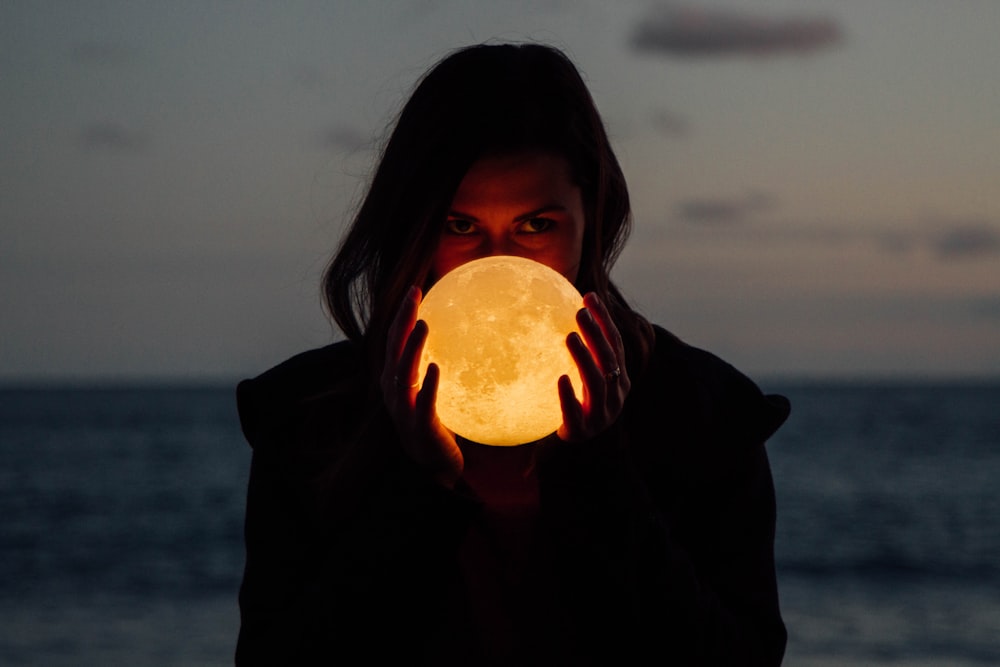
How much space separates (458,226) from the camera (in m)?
3.04

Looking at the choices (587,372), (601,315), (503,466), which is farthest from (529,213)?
(503,466)

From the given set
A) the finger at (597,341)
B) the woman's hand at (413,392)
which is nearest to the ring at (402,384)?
the woman's hand at (413,392)

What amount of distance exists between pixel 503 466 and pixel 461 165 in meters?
0.88

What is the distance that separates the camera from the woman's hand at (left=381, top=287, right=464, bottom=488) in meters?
2.68

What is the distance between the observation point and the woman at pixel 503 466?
2.83m

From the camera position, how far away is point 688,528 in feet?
10.5

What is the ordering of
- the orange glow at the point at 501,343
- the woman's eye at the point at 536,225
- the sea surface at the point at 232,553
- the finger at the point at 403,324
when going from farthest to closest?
the sea surface at the point at 232,553, the woman's eye at the point at 536,225, the finger at the point at 403,324, the orange glow at the point at 501,343

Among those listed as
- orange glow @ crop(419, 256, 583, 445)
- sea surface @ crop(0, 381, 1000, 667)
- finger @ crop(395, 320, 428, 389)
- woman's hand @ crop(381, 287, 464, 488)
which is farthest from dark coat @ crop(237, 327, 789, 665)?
sea surface @ crop(0, 381, 1000, 667)

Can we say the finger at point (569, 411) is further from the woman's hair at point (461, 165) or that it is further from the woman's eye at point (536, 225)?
the woman's hair at point (461, 165)

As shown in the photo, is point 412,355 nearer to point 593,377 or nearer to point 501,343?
point 501,343

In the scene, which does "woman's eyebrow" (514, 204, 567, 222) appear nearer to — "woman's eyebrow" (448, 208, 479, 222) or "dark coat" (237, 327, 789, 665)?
"woman's eyebrow" (448, 208, 479, 222)

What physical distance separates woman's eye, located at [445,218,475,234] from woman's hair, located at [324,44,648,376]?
3 centimetres

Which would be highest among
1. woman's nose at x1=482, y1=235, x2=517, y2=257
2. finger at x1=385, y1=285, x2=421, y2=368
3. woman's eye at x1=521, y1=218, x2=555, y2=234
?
woman's eye at x1=521, y1=218, x2=555, y2=234

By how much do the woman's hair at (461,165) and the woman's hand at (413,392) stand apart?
0.39m
